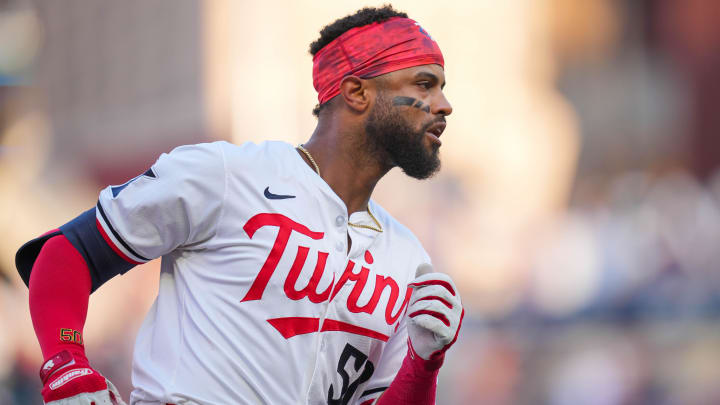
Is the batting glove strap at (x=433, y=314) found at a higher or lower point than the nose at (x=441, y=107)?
lower

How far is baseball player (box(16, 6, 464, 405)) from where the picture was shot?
3195mm

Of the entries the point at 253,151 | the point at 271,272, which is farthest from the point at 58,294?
the point at 253,151

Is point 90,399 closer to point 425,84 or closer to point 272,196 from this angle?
point 272,196

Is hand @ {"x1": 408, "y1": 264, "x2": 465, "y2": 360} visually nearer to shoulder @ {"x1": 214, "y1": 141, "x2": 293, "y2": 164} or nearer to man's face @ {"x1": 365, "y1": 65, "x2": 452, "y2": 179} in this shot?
man's face @ {"x1": 365, "y1": 65, "x2": 452, "y2": 179}

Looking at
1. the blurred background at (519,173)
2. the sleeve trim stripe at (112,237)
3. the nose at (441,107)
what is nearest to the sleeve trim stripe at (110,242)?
the sleeve trim stripe at (112,237)

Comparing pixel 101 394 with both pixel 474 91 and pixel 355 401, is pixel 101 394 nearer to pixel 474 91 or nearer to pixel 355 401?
pixel 355 401

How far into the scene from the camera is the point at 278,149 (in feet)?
11.9

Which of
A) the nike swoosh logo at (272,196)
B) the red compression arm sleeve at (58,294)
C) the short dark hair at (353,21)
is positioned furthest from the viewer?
the short dark hair at (353,21)

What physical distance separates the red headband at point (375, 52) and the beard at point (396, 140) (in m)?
0.15

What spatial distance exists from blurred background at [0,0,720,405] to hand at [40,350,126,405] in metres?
9.62

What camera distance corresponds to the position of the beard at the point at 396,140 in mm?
3705

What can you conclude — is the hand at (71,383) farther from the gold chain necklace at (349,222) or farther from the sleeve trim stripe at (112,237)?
the gold chain necklace at (349,222)

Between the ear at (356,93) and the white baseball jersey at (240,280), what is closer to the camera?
the white baseball jersey at (240,280)

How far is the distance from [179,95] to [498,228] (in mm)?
9270
